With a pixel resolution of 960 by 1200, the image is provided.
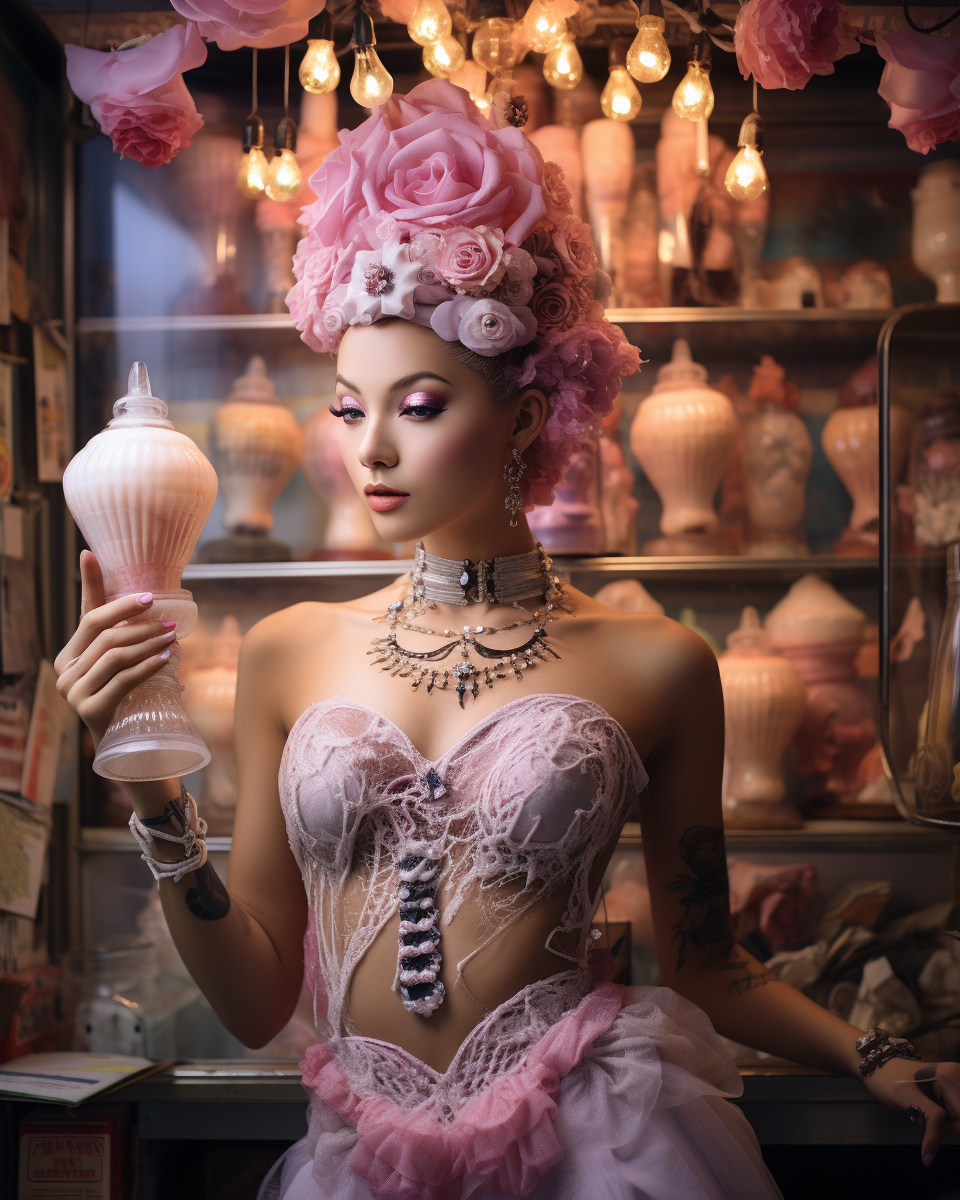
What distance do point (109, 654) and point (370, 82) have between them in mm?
940

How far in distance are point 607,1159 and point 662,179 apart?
1.93 metres

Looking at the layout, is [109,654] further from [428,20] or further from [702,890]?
[428,20]

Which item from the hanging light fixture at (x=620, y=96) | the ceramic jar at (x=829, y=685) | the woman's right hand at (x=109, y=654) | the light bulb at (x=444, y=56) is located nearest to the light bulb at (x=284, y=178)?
the light bulb at (x=444, y=56)

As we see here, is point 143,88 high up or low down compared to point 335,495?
up

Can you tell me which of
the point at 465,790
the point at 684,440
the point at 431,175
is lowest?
the point at 465,790

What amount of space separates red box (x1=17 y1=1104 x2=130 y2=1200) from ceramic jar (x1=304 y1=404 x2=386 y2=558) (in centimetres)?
118

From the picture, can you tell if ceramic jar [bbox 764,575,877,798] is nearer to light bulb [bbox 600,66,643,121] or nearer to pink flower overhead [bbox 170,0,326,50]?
light bulb [bbox 600,66,643,121]

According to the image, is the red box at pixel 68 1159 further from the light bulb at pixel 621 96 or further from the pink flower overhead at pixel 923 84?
the pink flower overhead at pixel 923 84

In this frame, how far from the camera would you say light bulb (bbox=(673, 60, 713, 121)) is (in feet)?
5.17

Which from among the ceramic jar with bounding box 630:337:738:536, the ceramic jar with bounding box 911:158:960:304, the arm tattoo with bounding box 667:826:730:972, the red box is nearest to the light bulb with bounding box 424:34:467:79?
the ceramic jar with bounding box 630:337:738:536

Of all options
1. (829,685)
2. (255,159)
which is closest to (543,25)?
(255,159)

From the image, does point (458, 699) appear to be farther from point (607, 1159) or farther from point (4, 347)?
point (4, 347)

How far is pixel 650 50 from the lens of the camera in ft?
5.07

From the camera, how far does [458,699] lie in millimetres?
1332
